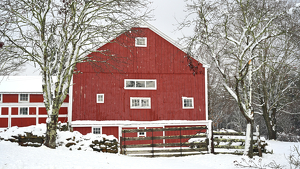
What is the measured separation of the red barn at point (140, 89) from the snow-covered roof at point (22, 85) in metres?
9.45

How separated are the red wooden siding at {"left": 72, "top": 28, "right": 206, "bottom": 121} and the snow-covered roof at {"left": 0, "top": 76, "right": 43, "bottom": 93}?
9227 mm

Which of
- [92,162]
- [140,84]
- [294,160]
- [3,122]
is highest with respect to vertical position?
[140,84]

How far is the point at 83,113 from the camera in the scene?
18.2m

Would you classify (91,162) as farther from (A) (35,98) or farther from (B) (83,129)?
(A) (35,98)

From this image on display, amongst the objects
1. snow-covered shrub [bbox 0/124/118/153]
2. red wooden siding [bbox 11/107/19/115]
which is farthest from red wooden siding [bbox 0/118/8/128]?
snow-covered shrub [bbox 0/124/118/153]

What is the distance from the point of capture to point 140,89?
18.8m

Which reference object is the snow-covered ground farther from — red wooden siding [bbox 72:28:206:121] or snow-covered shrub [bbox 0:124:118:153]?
red wooden siding [bbox 72:28:206:121]

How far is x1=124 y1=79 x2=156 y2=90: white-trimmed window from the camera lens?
61.4ft

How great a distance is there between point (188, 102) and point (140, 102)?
341 centimetres

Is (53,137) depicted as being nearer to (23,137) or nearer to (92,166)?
(23,137)

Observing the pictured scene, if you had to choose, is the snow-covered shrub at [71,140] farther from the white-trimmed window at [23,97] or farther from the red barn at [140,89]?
the white-trimmed window at [23,97]

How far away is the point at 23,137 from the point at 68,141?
2.14 meters

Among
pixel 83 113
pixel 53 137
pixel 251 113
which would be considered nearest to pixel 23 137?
pixel 53 137

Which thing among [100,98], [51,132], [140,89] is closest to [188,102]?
[140,89]
